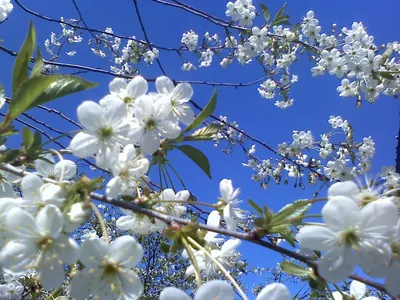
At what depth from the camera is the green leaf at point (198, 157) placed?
1236 millimetres

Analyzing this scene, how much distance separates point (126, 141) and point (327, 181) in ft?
11.2

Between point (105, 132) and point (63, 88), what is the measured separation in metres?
0.15

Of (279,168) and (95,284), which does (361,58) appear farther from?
(95,284)

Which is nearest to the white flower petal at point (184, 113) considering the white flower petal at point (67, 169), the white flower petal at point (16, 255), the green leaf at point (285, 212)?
the white flower petal at point (67, 169)

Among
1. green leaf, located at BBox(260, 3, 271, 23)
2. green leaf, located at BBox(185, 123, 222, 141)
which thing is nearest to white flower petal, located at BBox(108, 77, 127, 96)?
green leaf, located at BBox(185, 123, 222, 141)

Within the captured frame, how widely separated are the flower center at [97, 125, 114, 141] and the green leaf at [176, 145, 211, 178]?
0.23 m

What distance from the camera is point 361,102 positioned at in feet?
12.5

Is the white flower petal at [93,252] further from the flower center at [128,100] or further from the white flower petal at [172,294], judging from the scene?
the flower center at [128,100]

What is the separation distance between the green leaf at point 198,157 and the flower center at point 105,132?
234 mm

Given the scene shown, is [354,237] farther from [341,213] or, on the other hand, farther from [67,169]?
[67,169]

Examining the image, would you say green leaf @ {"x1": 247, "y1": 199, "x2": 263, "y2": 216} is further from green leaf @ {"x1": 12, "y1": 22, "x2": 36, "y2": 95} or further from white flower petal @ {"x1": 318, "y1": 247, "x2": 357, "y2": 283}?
green leaf @ {"x1": 12, "y1": 22, "x2": 36, "y2": 95}

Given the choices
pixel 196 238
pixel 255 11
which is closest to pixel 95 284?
pixel 196 238

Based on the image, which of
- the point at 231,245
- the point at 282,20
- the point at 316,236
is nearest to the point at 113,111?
the point at 231,245

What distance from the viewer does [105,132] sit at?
1.09 m
